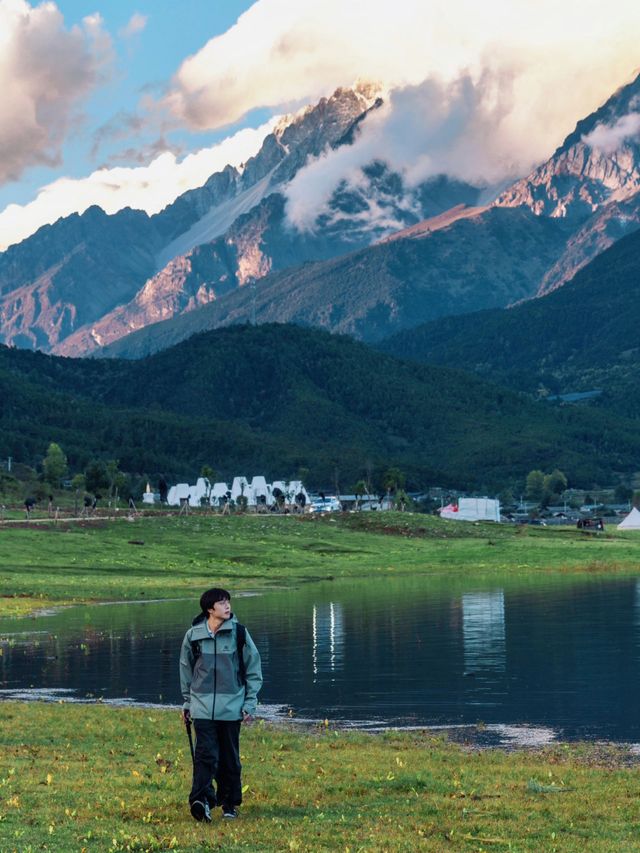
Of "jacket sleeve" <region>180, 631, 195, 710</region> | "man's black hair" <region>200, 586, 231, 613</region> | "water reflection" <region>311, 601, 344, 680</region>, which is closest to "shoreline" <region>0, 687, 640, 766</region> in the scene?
"water reflection" <region>311, 601, 344, 680</region>

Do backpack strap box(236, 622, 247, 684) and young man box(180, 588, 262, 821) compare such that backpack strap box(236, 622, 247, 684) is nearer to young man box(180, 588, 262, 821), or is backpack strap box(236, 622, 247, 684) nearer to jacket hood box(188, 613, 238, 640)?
young man box(180, 588, 262, 821)

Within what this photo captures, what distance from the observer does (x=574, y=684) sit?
4469 centimetres

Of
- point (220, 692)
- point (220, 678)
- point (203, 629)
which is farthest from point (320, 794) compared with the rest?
point (203, 629)

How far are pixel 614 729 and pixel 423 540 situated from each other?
116096mm

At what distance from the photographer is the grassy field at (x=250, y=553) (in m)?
94.6

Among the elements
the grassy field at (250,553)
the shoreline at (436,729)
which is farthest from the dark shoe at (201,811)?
the grassy field at (250,553)

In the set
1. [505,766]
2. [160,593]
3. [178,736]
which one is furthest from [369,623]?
[505,766]

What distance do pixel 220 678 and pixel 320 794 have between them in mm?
3783

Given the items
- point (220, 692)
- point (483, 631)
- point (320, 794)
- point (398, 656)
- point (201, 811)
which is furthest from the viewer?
point (483, 631)

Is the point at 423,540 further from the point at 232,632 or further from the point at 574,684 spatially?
the point at 232,632

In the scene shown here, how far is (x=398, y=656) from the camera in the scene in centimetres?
5438

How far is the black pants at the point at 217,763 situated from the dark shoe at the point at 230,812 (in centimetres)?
7

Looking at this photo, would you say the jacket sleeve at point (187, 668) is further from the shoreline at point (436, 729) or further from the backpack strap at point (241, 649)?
the shoreline at point (436, 729)

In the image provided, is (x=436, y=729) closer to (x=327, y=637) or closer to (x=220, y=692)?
(x=220, y=692)
